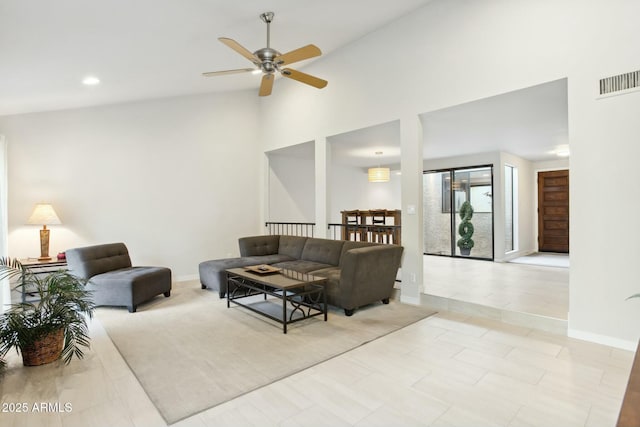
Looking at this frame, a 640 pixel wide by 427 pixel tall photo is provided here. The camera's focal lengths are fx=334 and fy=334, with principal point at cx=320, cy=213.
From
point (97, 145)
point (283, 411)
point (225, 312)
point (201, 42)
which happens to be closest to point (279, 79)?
point (201, 42)

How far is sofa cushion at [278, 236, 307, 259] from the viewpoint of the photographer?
19.1 feet

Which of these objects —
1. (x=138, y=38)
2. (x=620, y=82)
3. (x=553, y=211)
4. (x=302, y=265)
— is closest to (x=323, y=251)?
(x=302, y=265)

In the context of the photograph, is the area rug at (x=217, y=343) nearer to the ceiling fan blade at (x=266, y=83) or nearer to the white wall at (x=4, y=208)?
the white wall at (x=4, y=208)

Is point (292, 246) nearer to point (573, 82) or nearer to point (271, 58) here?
point (271, 58)

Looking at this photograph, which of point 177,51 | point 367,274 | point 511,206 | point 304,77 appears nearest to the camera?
point 304,77

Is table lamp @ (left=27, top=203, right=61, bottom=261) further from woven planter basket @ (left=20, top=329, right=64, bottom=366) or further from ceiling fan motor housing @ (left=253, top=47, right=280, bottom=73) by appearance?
ceiling fan motor housing @ (left=253, top=47, right=280, bottom=73)

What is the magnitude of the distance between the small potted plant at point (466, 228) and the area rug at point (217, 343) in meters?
4.03

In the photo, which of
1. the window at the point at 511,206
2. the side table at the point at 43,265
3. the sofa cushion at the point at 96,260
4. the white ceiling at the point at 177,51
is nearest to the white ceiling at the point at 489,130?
the white ceiling at the point at 177,51

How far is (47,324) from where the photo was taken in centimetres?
272

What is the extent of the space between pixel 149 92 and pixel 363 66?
11.3ft

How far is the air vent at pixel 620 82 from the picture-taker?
2.84m

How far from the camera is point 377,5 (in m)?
4.12

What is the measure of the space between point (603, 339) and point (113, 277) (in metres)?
5.35

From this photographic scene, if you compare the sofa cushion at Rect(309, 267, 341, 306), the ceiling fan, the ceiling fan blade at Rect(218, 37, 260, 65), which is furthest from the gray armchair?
the ceiling fan blade at Rect(218, 37, 260, 65)
